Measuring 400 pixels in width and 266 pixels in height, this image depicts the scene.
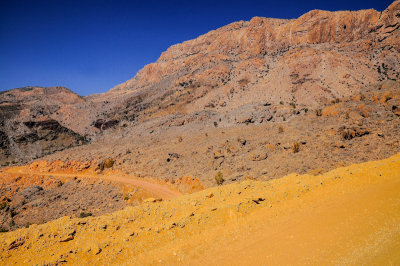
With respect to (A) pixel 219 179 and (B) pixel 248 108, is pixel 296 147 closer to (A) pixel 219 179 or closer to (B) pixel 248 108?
(A) pixel 219 179

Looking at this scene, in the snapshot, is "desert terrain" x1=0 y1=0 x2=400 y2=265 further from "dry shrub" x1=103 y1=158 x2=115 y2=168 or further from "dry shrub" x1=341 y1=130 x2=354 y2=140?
"dry shrub" x1=103 y1=158 x2=115 y2=168

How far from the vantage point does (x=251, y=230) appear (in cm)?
648

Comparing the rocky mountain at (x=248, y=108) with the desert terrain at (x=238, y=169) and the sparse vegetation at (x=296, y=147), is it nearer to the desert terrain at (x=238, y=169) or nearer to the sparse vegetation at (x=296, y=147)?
the desert terrain at (x=238, y=169)

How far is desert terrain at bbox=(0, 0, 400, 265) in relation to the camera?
5934mm

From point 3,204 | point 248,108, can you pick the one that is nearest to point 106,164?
point 3,204

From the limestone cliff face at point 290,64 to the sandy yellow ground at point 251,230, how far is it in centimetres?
3034

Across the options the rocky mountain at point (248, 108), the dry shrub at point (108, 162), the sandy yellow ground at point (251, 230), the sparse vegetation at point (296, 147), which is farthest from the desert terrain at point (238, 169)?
the dry shrub at point (108, 162)

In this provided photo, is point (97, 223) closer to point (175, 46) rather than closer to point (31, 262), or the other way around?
point (31, 262)

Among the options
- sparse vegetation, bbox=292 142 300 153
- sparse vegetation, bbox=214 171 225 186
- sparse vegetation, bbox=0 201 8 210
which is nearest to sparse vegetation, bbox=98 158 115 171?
sparse vegetation, bbox=0 201 8 210

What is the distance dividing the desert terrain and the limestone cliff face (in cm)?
33

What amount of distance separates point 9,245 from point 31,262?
103 centimetres

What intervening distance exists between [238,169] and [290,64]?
3812 centimetres

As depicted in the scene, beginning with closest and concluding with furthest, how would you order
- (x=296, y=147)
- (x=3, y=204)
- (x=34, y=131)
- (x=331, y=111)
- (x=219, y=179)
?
(x=296, y=147), (x=219, y=179), (x=3, y=204), (x=331, y=111), (x=34, y=131)

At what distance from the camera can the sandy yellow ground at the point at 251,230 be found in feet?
16.8
